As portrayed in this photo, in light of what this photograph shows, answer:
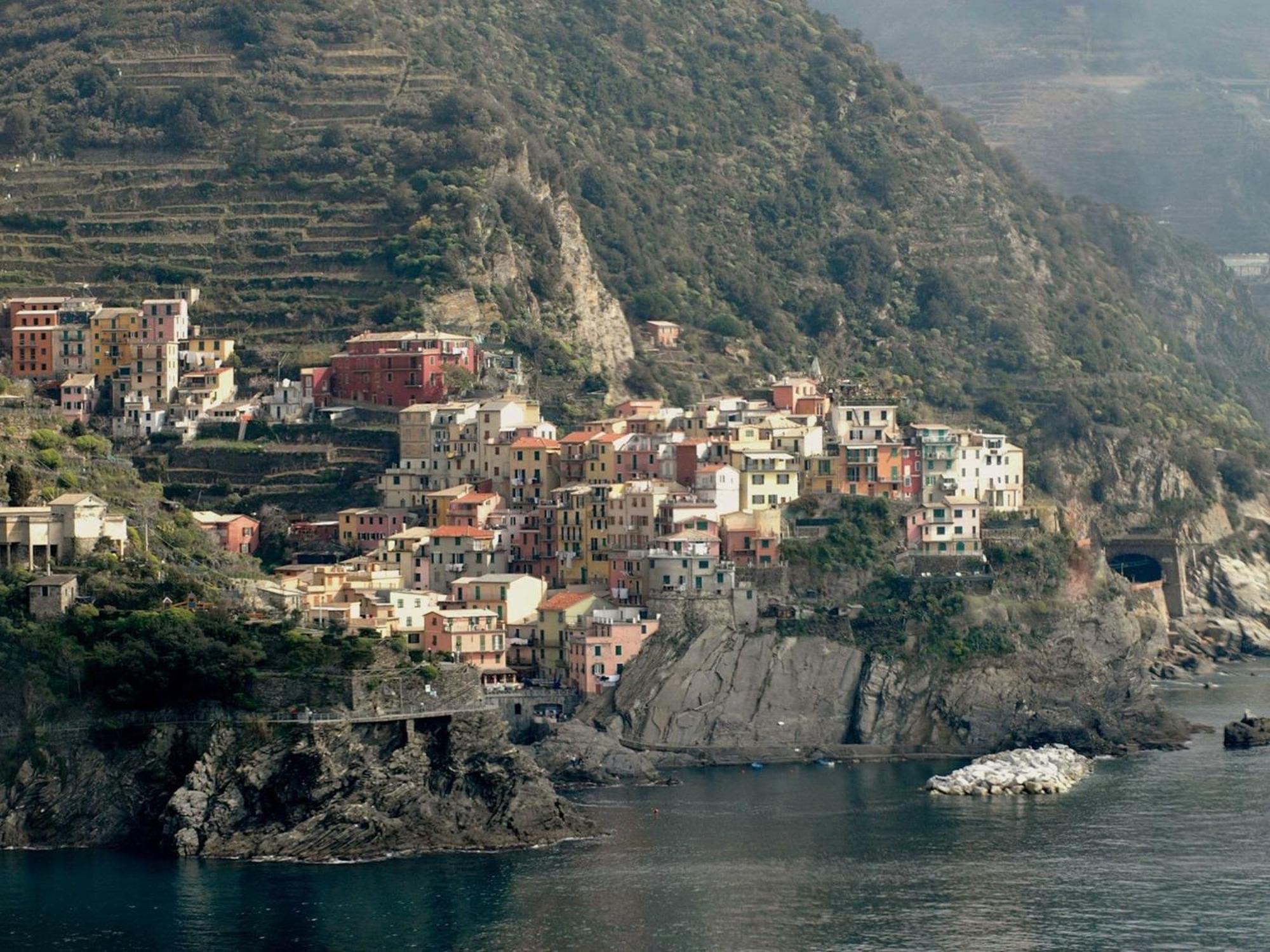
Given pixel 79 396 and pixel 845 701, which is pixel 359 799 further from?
pixel 79 396

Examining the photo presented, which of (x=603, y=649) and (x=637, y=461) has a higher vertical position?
(x=637, y=461)

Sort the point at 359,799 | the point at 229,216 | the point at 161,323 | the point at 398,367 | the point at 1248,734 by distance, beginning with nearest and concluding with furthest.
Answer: the point at 359,799 < the point at 1248,734 < the point at 398,367 < the point at 161,323 < the point at 229,216

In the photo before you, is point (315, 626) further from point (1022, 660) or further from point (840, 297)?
point (840, 297)

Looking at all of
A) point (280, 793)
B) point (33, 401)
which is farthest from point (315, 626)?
point (33, 401)

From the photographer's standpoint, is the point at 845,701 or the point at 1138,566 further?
the point at 1138,566

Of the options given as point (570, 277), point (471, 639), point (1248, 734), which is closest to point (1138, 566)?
point (570, 277)

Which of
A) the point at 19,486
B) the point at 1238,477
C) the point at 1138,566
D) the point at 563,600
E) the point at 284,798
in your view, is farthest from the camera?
the point at 1238,477
